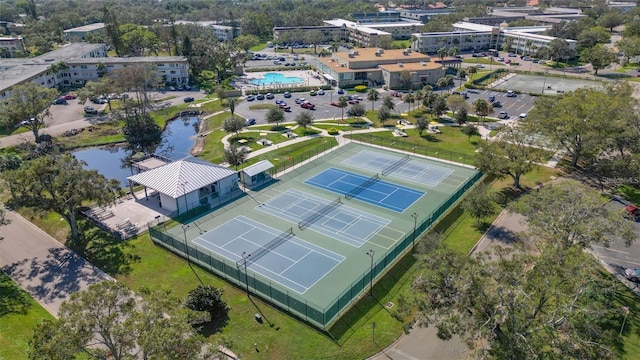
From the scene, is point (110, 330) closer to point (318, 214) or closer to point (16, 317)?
point (16, 317)

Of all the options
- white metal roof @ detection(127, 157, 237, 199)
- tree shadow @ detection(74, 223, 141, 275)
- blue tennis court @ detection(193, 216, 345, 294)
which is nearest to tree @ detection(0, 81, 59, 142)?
white metal roof @ detection(127, 157, 237, 199)

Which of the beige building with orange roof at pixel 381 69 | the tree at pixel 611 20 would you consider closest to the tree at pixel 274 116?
the beige building with orange roof at pixel 381 69

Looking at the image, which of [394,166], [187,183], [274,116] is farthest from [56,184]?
[394,166]

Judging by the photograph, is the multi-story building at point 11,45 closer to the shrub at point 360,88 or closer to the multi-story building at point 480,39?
the shrub at point 360,88

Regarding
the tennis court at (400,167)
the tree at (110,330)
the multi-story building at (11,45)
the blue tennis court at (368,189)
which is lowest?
the blue tennis court at (368,189)

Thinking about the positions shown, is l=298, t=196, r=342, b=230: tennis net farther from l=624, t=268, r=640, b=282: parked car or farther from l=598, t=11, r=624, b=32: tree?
l=598, t=11, r=624, b=32: tree
